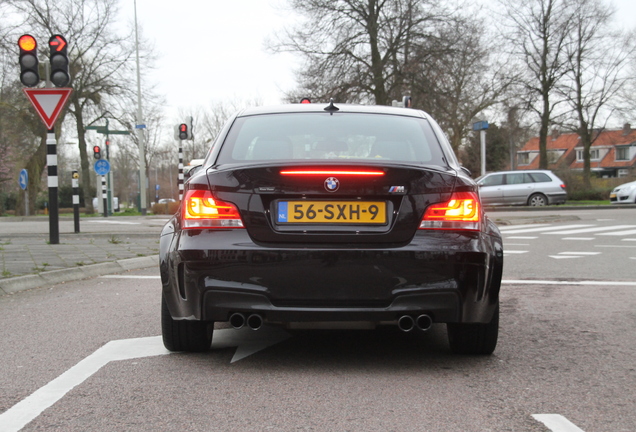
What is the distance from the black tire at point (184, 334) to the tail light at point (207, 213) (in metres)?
0.70

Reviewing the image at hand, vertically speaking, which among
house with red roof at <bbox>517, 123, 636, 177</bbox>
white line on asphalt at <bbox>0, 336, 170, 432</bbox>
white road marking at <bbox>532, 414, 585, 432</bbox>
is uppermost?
house with red roof at <bbox>517, 123, 636, 177</bbox>

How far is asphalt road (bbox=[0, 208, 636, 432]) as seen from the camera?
3.36 meters

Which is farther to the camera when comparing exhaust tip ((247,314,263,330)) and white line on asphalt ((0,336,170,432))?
exhaust tip ((247,314,263,330))

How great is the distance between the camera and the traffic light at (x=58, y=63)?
11.6 metres

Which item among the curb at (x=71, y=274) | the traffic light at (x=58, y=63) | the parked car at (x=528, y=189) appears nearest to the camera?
the curb at (x=71, y=274)

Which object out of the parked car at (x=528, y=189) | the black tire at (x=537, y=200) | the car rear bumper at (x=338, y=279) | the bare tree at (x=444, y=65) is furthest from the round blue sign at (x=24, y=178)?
the car rear bumper at (x=338, y=279)

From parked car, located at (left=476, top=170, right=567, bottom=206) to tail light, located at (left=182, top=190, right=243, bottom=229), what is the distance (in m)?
25.3

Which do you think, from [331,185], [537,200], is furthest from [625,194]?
[331,185]

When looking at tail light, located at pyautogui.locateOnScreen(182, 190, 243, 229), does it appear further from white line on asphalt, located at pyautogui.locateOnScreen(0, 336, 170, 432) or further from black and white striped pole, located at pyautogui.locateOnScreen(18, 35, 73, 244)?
black and white striped pole, located at pyautogui.locateOnScreen(18, 35, 73, 244)

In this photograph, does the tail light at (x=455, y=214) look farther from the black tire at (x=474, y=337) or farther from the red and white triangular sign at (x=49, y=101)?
the red and white triangular sign at (x=49, y=101)

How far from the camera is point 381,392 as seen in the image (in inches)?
150

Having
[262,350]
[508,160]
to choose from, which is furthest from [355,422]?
[508,160]

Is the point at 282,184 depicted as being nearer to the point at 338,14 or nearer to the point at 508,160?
the point at 338,14

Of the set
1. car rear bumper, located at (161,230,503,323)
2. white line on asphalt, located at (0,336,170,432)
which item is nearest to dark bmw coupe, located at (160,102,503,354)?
car rear bumper, located at (161,230,503,323)
